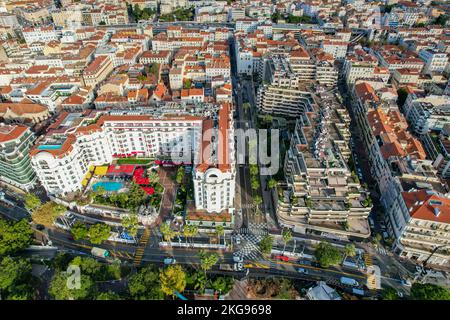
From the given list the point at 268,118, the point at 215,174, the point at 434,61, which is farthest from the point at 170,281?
the point at 434,61

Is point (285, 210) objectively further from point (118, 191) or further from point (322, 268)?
point (118, 191)

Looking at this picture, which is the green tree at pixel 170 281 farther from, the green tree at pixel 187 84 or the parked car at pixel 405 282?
the green tree at pixel 187 84

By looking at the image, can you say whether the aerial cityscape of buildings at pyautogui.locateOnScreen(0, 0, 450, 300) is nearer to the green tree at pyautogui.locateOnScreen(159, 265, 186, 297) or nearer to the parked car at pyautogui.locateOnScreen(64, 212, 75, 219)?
the green tree at pyautogui.locateOnScreen(159, 265, 186, 297)

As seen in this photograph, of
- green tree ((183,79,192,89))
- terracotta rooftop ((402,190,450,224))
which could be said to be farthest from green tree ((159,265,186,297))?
green tree ((183,79,192,89))

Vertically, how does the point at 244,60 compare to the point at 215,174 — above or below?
above

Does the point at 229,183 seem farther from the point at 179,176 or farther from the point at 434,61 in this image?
the point at 434,61
